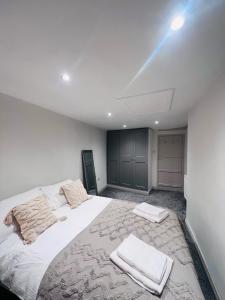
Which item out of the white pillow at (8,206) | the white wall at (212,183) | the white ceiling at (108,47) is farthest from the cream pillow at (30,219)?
the white wall at (212,183)

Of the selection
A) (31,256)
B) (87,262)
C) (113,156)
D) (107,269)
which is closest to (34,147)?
(31,256)

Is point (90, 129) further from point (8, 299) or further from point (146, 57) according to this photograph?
point (8, 299)

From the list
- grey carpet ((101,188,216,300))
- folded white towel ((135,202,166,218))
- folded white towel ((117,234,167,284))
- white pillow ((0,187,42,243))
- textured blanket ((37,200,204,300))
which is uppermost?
white pillow ((0,187,42,243))

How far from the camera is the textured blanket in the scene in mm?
850

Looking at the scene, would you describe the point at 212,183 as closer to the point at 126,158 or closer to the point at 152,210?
the point at 152,210

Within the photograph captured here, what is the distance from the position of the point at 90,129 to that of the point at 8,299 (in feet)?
11.4

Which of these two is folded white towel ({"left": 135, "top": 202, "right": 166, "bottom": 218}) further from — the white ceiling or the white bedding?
the white ceiling

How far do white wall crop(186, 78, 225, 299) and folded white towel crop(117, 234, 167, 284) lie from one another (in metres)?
0.75

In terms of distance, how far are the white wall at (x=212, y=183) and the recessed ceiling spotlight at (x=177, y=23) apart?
33.9 inches

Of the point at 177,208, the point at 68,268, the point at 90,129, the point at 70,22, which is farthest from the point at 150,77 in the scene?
the point at 177,208

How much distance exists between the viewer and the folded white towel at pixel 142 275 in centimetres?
85

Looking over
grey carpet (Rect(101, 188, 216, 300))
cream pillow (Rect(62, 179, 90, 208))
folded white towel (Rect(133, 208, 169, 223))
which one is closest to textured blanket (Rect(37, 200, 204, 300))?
folded white towel (Rect(133, 208, 169, 223))

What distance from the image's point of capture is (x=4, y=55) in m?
1.07

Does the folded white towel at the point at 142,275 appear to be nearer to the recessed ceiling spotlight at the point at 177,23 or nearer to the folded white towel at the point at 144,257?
the folded white towel at the point at 144,257
